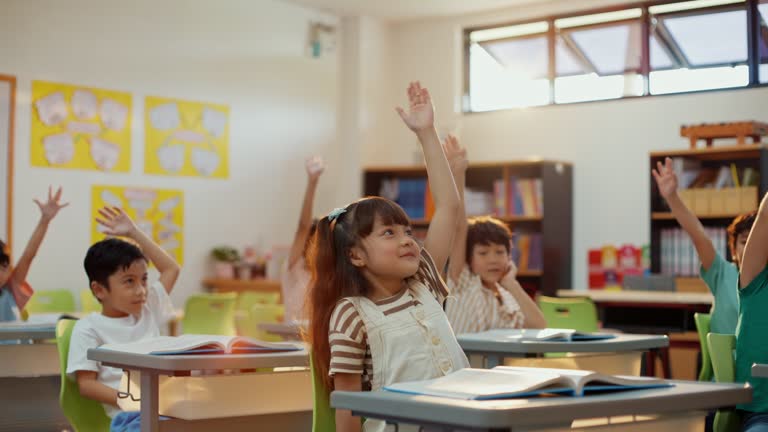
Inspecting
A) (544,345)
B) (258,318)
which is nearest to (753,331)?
(544,345)

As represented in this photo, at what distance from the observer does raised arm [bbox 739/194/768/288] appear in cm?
257

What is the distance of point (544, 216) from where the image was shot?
7.92m

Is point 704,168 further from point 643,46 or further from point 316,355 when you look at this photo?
point 316,355

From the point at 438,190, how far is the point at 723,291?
5.62ft

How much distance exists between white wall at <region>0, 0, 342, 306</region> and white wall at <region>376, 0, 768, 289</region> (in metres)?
0.82

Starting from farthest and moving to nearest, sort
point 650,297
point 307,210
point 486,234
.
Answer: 1. point 650,297
2. point 307,210
3. point 486,234

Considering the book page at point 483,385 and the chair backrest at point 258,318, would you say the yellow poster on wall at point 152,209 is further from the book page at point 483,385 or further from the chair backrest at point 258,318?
the book page at point 483,385

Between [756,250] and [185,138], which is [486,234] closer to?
[756,250]

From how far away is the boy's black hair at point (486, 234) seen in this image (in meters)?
3.71

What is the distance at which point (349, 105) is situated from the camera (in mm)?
9070

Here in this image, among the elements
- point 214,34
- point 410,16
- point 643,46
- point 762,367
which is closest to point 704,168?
point 643,46

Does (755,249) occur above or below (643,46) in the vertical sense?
below

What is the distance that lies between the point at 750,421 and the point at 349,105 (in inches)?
268

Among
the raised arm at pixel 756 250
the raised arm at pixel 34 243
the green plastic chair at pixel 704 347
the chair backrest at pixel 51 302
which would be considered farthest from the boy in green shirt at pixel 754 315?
the chair backrest at pixel 51 302
